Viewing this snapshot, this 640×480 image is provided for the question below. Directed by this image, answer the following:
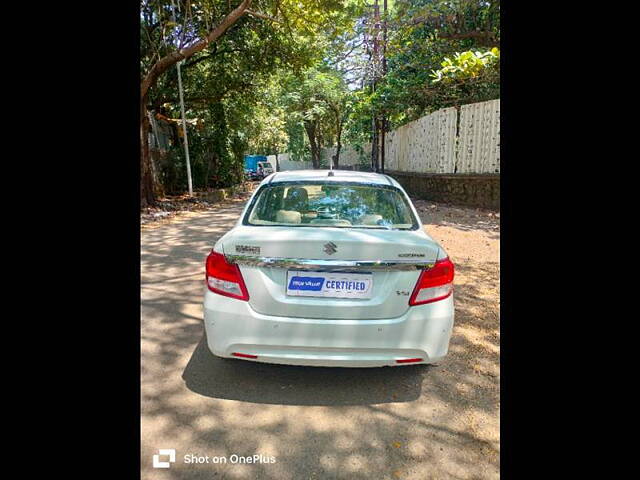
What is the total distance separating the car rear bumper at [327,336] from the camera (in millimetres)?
2600

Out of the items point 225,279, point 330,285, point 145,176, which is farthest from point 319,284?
point 145,176

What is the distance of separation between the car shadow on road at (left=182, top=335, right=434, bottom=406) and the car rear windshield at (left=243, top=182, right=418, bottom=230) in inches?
42.7

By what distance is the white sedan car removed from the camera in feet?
8.55

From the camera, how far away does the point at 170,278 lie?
5.50m

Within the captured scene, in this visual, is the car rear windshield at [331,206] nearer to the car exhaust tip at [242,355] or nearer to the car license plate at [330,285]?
the car license plate at [330,285]

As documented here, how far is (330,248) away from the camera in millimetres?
2619

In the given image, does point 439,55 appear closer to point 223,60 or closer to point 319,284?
point 223,60

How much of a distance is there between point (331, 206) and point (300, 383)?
1394mm

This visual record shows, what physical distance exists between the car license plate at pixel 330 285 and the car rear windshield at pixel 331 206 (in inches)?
20.9

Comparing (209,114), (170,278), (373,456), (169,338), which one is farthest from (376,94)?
(373,456)

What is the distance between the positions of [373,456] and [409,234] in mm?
1393

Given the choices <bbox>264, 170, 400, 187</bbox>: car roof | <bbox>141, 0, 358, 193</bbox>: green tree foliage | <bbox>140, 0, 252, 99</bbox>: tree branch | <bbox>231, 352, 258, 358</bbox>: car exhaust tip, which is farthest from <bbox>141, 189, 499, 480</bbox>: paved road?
<bbox>141, 0, 358, 193</bbox>: green tree foliage

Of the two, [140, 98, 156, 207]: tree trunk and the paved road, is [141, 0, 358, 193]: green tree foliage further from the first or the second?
the paved road

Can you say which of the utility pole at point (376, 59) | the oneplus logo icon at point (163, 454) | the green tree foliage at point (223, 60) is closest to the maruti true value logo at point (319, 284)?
the oneplus logo icon at point (163, 454)
